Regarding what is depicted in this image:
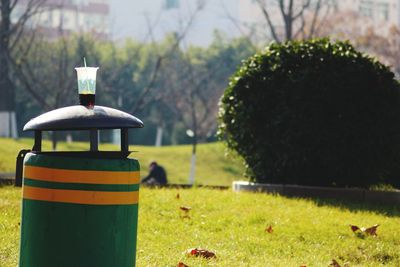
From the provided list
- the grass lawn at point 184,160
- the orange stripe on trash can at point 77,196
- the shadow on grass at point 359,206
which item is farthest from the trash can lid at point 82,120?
the grass lawn at point 184,160

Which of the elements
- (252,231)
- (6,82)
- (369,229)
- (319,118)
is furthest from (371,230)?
(6,82)

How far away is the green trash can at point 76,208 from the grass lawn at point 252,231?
130cm

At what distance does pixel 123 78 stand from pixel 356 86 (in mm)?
40928

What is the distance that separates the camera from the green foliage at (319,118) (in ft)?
39.4

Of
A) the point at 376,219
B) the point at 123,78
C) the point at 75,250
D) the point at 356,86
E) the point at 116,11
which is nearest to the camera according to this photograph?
the point at 75,250

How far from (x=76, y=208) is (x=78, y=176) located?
18cm

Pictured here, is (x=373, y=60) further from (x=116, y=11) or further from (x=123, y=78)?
(x=116, y=11)

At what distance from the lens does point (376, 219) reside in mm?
9812

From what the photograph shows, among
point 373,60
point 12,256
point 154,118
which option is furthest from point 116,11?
point 12,256

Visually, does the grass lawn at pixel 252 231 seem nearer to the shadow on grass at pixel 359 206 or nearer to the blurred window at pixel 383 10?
the shadow on grass at pixel 359 206

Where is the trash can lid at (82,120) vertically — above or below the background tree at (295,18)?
below

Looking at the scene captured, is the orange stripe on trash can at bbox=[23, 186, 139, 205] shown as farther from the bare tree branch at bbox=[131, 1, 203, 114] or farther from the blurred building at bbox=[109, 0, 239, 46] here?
the blurred building at bbox=[109, 0, 239, 46]

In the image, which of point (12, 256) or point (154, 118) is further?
point (154, 118)

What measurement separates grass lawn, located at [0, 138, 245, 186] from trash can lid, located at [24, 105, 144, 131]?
70.9ft
